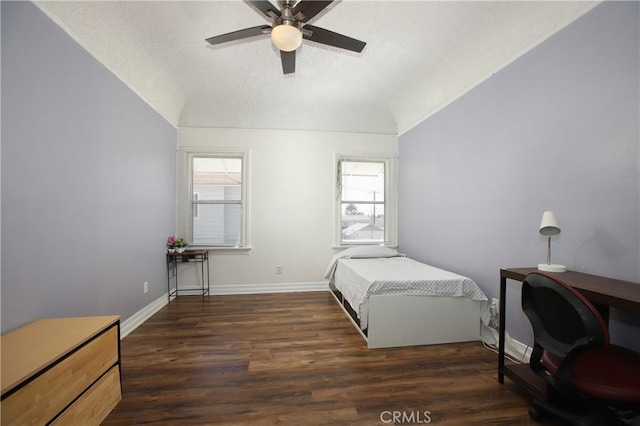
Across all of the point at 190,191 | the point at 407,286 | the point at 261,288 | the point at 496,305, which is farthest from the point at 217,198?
the point at 496,305

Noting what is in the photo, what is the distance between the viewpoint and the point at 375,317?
2.22m

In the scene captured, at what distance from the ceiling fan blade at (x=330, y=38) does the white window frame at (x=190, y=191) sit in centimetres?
228

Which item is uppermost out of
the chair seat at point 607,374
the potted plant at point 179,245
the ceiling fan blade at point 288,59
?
the ceiling fan blade at point 288,59

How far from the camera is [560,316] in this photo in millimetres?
1149

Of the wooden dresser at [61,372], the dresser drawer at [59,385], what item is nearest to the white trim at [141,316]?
the wooden dresser at [61,372]

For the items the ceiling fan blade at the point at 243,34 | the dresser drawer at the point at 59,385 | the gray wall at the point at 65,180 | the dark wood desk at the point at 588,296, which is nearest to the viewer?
the dresser drawer at the point at 59,385

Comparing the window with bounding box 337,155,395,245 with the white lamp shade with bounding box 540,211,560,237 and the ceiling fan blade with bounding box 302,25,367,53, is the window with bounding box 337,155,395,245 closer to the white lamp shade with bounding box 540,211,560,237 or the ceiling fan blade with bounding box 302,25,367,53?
the ceiling fan blade with bounding box 302,25,367,53

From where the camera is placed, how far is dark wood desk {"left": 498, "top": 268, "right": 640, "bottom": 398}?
3.68 ft

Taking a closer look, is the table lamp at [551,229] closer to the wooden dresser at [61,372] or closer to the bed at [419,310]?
the bed at [419,310]

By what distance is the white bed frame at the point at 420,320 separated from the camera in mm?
2221

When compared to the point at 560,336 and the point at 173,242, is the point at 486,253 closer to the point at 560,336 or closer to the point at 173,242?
the point at 560,336

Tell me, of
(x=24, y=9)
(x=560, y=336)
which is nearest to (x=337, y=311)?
(x=560, y=336)

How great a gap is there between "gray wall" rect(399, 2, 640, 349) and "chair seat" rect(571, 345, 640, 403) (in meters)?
0.39

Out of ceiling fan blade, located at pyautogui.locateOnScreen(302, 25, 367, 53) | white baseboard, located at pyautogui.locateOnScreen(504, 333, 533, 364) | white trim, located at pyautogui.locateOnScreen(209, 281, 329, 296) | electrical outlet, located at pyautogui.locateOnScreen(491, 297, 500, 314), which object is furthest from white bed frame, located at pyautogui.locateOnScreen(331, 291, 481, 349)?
ceiling fan blade, located at pyautogui.locateOnScreen(302, 25, 367, 53)
